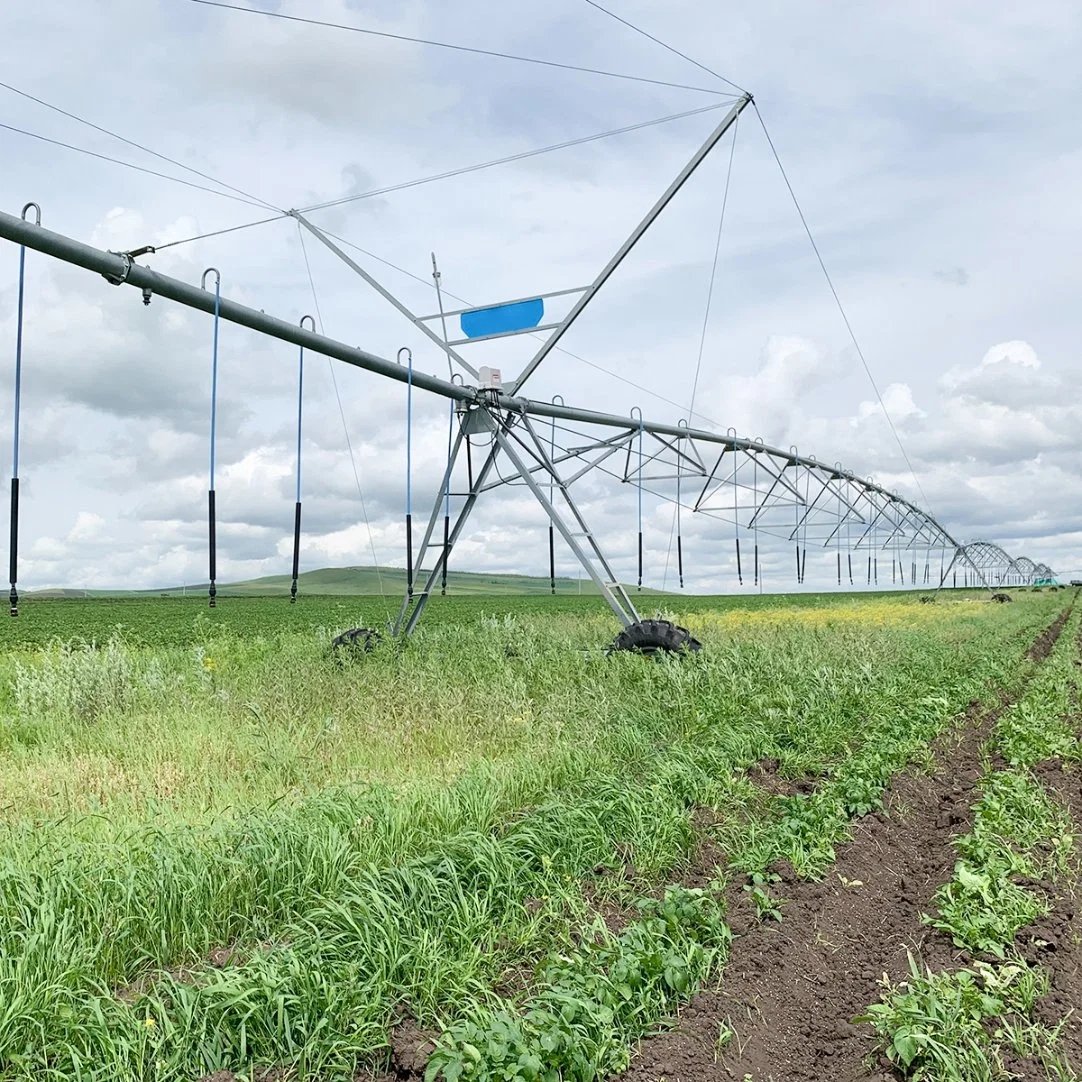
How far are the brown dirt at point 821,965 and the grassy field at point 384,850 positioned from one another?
0.15 m

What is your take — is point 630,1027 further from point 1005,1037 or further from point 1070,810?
point 1070,810

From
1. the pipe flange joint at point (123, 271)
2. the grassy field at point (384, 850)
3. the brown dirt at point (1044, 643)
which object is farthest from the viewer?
the brown dirt at point (1044, 643)

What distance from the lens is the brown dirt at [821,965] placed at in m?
3.46

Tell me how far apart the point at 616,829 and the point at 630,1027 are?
6.40 ft

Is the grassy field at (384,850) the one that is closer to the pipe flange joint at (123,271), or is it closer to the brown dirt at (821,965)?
the brown dirt at (821,965)

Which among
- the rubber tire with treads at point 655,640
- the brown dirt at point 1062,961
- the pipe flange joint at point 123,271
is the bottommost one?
the brown dirt at point 1062,961

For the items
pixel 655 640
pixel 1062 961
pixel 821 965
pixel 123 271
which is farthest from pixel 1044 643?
pixel 123 271

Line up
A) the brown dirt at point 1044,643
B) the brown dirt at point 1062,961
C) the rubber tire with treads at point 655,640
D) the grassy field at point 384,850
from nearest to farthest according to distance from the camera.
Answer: the grassy field at point 384,850 < the brown dirt at point 1062,961 < the rubber tire with treads at point 655,640 < the brown dirt at point 1044,643

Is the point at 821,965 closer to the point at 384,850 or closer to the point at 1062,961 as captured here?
the point at 1062,961

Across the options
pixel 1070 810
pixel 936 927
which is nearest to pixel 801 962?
pixel 936 927

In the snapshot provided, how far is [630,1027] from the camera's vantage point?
138 inches

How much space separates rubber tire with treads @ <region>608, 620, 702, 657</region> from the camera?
1185 cm

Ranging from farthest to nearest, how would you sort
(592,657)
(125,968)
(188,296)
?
(592,657)
(188,296)
(125,968)

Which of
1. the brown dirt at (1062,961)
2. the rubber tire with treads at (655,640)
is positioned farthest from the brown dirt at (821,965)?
the rubber tire with treads at (655,640)
